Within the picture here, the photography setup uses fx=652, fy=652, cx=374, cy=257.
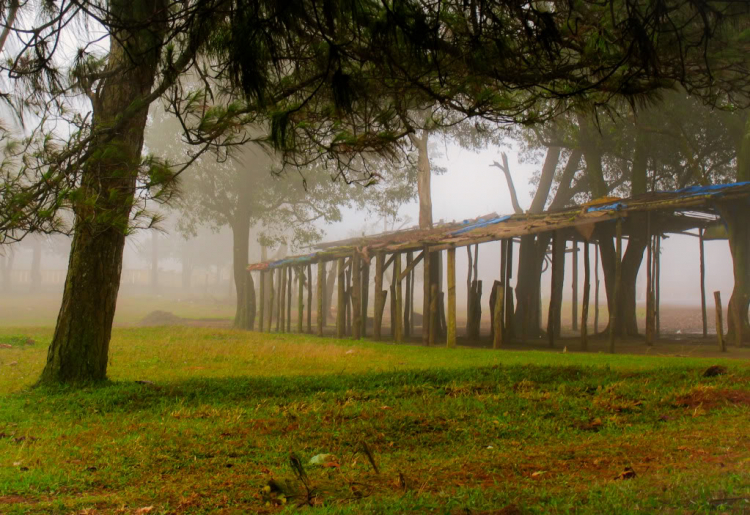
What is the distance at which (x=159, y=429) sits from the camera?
239 inches

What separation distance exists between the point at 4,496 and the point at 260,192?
23671 mm

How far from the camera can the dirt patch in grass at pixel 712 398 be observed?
680 cm

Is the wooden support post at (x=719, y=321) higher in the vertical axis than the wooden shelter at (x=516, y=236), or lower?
lower

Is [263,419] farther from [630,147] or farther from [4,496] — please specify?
[630,147]

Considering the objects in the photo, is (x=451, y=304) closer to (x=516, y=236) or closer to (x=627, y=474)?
(x=516, y=236)

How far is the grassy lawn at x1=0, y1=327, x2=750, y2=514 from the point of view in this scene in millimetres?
4059

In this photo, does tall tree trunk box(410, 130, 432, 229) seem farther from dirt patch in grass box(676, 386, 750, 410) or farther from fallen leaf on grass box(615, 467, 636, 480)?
fallen leaf on grass box(615, 467, 636, 480)

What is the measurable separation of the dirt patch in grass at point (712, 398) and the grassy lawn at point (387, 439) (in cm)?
2

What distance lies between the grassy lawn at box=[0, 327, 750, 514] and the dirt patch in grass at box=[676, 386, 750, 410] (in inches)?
0.8

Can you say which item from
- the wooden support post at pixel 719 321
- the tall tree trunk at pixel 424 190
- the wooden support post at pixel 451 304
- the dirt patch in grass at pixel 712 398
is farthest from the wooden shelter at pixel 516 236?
the dirt patch in grass at pixel 712 398

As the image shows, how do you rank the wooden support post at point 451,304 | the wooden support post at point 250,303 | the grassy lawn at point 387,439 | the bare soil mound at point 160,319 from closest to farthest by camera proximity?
the grassy lawn at point 387,439 < the wooden support post at point 451,304 < the wooden support post at point 250,303 < the bare soil mound at point 160,319

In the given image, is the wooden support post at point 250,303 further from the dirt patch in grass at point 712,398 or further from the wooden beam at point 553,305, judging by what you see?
the dirt patch in grass at point 712,398

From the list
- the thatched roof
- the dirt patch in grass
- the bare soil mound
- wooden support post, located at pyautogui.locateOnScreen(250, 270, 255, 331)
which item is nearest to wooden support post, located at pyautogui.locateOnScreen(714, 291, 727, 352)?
the thatched roof

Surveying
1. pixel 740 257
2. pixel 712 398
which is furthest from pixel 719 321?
pixel 712 398
